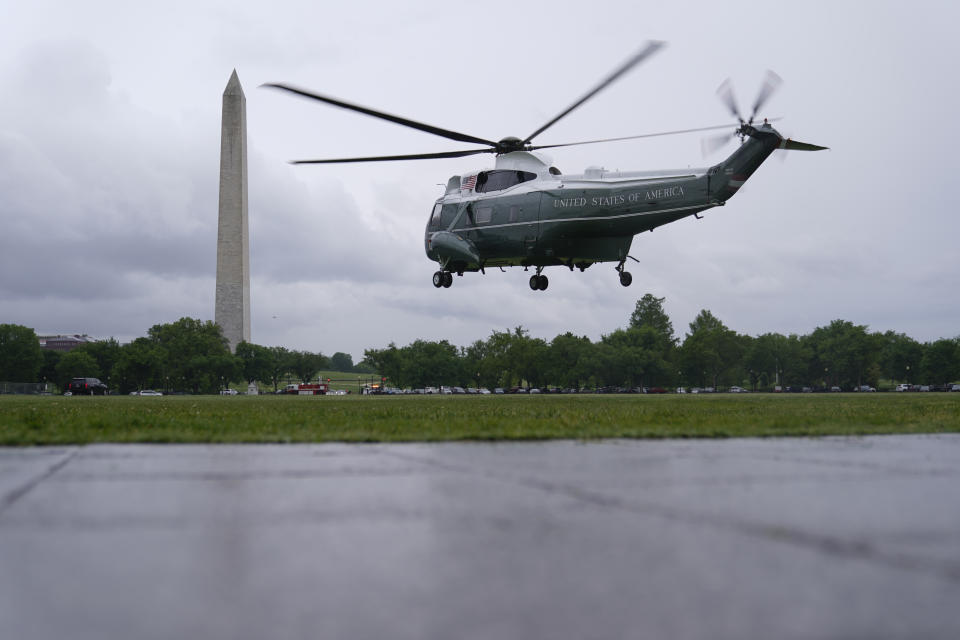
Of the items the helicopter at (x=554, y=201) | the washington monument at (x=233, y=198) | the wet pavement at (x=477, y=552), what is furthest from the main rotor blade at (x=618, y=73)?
the washington monument at (x=233, y=198)

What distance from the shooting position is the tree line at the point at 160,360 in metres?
104

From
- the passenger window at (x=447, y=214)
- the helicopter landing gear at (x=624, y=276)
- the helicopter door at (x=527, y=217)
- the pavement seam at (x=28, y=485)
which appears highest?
the passenger window at (x=447, y=214)

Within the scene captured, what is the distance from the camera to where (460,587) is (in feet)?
7.14

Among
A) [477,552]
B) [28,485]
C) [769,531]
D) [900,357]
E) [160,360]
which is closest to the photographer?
[477,552]

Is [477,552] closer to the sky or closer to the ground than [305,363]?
closer to the ground

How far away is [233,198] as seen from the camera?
80812 mm

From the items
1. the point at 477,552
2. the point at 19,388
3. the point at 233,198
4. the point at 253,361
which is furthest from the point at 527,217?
the point at 19,388

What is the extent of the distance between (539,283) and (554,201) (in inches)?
252

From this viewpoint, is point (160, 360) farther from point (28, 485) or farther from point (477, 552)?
point (477, 552)

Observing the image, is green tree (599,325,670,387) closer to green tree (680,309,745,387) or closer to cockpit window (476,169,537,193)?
green tree (680,309,745,387)

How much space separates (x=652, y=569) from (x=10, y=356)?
5595 inches

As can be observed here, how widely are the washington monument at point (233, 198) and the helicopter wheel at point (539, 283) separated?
182 ft

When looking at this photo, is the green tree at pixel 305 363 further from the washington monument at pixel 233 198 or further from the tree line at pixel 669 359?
the washington monument at pixel 233 198

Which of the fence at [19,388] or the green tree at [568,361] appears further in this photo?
the green tree at [568,361]
